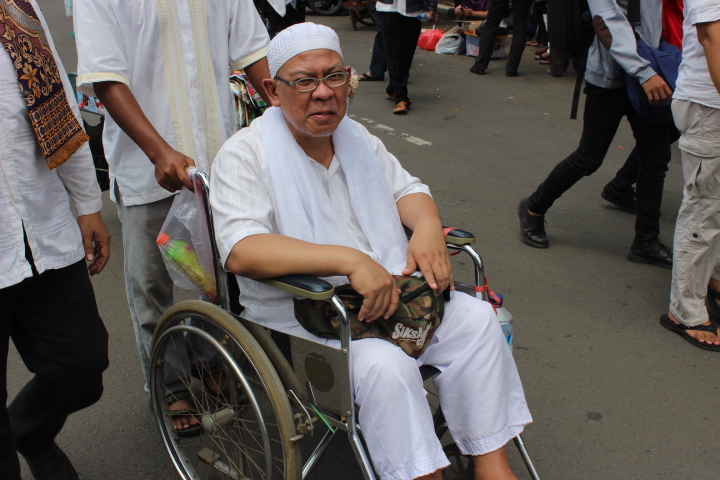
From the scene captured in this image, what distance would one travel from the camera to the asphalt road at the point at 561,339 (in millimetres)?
2623

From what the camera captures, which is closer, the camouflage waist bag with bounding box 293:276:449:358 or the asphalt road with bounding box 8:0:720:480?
the camouflage waist bag with bounding box 293:276:449:358

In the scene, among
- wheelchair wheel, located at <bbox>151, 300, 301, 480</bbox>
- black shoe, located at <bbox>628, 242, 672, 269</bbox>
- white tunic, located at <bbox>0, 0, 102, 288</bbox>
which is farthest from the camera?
black shoe, located at <bbox>628, 242, 672, 269</bbox>

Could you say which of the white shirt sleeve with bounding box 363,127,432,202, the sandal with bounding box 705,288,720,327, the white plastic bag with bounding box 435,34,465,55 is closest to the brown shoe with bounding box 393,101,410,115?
the white plastic bag with bounding box 435,34,465,55

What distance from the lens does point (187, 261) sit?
7.53 ft

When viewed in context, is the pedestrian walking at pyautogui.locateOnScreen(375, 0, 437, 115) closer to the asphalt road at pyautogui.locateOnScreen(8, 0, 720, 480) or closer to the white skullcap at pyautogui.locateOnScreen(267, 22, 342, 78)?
the asphalt road at pyautogui.locateOnScreen(8, 0, 720, 480)

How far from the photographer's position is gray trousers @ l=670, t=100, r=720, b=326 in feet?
9.77

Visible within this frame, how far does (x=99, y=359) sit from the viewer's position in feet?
6.99

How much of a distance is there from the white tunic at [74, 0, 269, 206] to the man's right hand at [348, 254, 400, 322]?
34.6 inches

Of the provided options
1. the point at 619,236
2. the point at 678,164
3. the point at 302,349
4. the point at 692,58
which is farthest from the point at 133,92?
the point at 678,164

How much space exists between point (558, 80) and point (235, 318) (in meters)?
A: 7.13

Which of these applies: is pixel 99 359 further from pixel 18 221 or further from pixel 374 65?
pixel 374 65

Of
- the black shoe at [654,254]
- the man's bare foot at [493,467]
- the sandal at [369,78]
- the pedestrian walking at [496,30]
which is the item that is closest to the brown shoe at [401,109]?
the sandal at [369,78]

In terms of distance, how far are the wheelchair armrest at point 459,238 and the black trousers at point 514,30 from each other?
6.51 m

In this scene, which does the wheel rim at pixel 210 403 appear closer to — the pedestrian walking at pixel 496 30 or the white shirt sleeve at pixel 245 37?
the white shirt sleeve at pixel 245 37
